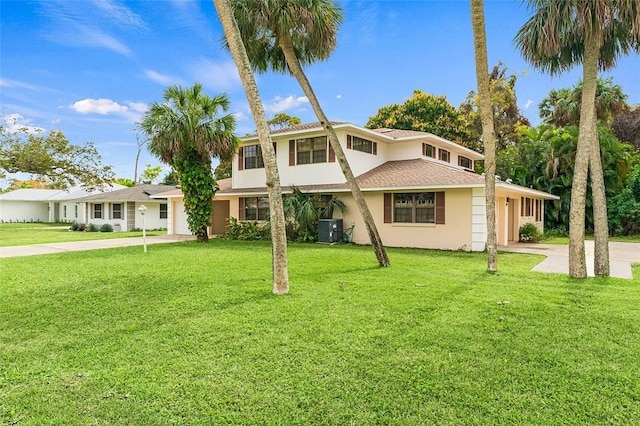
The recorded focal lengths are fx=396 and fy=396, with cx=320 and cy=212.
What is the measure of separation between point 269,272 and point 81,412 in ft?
20.3

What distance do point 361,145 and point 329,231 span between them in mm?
4243

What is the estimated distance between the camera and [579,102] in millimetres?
22500

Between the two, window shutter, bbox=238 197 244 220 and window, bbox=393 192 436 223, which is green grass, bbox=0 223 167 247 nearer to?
window shutter, bbox=238 197 244 220

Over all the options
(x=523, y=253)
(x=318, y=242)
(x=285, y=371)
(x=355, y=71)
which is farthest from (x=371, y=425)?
(x=355, y=71)

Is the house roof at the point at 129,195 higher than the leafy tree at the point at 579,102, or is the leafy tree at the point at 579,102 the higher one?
the leafy tree at the point at 579,102

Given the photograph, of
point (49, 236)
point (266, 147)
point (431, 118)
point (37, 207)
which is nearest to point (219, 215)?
point (49, 236)

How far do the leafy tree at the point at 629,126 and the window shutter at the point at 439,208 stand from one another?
70.2ft

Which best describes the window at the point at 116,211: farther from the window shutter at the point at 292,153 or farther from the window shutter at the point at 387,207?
the window shutter at the point at 387,207

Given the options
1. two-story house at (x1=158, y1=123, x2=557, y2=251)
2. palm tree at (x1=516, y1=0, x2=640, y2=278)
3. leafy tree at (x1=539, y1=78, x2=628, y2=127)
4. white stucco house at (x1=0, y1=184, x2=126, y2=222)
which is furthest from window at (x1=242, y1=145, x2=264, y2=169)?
white stucco house at (x1=0, y1=184, x2=126, y2=222)

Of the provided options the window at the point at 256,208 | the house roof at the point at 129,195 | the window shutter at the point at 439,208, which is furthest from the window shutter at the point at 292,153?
the house roof at the point at 129,195

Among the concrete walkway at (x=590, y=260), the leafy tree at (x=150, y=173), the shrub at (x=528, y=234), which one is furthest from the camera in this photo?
the leafy tree at (x=150, y=173)

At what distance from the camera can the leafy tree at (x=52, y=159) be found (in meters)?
27.7

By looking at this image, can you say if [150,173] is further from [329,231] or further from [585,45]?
[585,45]

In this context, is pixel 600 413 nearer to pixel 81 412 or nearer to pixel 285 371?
pixel 285 371
